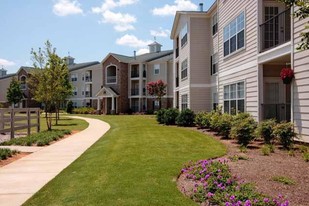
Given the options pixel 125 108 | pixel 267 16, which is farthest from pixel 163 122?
pixel 125 108

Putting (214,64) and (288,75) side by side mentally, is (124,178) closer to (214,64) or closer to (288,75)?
(288,75)

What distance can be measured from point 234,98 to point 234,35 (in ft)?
11.8

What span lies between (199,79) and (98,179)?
59.9ft

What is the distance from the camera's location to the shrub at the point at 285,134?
422 inches

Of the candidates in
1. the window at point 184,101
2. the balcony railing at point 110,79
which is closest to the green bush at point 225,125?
the window at point 184,101

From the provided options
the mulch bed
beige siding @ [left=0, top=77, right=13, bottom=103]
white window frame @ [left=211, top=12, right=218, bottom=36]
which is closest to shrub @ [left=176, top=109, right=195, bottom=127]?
white window frame @ [left=211, top=12, right=218, bottom=36]

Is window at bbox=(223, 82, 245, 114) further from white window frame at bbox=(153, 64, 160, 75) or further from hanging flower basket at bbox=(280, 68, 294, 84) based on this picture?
white window frame at bbox=(153, 64, 160, 75)

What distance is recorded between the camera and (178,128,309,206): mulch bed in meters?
5.91

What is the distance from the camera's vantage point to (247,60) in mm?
16219

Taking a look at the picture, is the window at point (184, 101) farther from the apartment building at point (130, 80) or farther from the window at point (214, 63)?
the apartment building at point (130, 80)

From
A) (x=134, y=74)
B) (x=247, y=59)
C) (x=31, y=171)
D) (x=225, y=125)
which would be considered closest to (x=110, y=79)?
(x=134, y=74)

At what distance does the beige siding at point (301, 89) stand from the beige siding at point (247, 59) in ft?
11.5

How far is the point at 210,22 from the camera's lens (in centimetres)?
2420

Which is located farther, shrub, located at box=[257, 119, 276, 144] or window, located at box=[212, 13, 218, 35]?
window, located at box=[212, 13, 218, 35]
